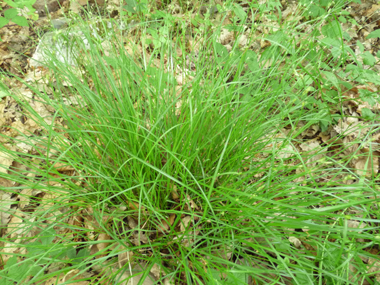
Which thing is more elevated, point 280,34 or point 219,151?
point 280,34

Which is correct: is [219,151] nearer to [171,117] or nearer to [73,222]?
[171,117]

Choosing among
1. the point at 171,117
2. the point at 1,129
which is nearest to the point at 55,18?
the point at 1,129

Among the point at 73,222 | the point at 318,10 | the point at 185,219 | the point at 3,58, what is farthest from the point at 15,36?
the point at 318,10

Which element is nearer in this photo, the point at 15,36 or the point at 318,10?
the point at 318,10

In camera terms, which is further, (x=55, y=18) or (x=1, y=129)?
(x=55, y=18)

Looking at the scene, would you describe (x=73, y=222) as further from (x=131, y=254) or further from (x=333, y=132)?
(x=333, y=132)

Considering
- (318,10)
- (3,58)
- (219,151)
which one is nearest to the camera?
(219,151)

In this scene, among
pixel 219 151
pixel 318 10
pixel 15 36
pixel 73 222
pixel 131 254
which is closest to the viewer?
pixel 131 254

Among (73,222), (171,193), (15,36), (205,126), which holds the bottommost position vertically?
(73,222)

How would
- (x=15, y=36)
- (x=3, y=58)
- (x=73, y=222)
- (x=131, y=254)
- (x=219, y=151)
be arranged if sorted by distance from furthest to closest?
1. (x=15, y=36)
2. (x=3, y=58)
3. (x=73, y=222)
4. (x=219, y=151)
5. (x=131, y=254)
